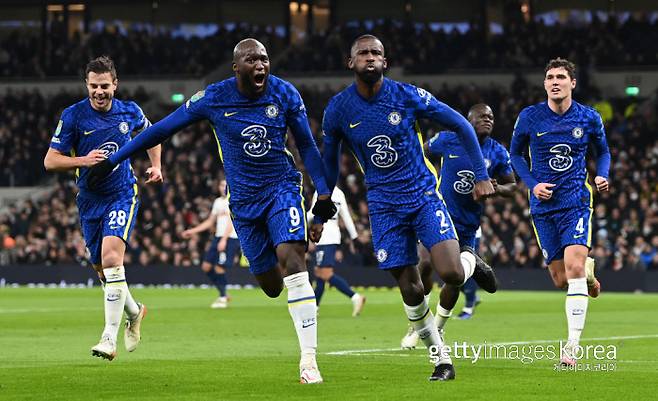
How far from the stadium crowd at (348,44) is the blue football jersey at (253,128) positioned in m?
35.6

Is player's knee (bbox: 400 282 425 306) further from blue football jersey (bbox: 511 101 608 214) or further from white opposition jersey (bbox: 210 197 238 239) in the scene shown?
white opposition jersey (bbox: 210 197 238 239)

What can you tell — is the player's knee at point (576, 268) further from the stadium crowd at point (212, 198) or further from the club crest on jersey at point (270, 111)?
the stadium crowd at point (212, 198)

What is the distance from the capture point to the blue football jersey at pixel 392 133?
11.5 metres

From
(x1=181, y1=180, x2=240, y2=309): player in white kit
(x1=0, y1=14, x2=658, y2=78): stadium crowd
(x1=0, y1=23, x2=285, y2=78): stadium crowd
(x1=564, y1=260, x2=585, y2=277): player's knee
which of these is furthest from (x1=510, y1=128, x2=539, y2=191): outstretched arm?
(x1=0, y1=23, x2=285, y2=78): stadium crowd

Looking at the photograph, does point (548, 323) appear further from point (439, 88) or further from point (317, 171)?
point (439, 88)

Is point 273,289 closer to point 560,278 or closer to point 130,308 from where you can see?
point 130,308

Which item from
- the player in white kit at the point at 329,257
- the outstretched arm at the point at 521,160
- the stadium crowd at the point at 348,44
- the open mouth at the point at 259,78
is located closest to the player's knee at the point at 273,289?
the open mouth at the point at 259,78

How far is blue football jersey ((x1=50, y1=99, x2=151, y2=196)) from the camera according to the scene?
13.4m

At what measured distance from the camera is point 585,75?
44625 mm

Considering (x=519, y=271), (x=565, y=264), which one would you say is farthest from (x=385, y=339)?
(x=519, y=271)

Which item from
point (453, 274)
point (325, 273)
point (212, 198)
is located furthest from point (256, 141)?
point (212, 198)

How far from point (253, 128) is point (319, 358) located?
3.44 metres

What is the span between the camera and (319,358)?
45.6 ft

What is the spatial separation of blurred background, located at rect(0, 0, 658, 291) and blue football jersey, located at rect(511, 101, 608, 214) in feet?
58.1
